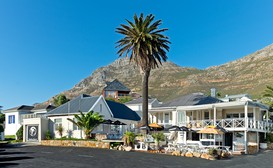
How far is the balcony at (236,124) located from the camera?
1314 inches

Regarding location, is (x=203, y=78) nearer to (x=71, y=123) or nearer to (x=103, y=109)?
(x=103, y=109)

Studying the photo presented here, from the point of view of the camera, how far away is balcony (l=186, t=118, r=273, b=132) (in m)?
33.4

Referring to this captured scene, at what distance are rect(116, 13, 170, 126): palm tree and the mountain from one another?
164 ft

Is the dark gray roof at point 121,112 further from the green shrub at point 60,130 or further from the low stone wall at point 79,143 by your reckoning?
the low stone wall at point 79,143

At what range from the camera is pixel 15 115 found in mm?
59188

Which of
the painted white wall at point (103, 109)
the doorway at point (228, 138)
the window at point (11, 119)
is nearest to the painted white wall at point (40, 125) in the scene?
the painted white wall at point (103, 109)

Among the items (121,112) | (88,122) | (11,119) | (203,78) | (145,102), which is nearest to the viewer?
(88,122)

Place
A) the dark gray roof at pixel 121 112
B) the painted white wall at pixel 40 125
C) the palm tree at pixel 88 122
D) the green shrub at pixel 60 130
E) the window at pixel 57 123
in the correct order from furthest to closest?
the dark gray roof at pixel 121 112
the window at pixel 57 123
the painted white wall at pixel 40 125
the green shrub at pixel 60 130
the palm tree at pixel 88 122

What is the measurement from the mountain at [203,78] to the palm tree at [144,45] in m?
49.8

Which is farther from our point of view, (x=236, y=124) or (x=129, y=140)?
(x=236, y=124)

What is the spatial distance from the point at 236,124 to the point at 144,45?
1407cm

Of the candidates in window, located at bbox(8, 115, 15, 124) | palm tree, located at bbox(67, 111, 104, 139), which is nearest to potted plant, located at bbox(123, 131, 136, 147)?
palm tree, located at bbox(67, 111, 104, 139)

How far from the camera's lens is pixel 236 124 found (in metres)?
34.4

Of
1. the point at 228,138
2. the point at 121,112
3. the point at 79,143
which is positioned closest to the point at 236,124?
the point at 228,138
